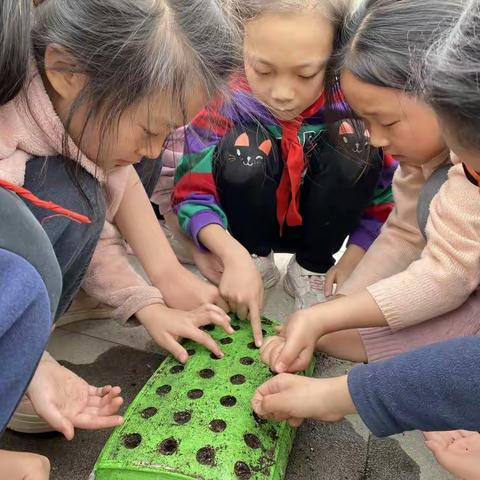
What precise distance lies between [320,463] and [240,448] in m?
0.23

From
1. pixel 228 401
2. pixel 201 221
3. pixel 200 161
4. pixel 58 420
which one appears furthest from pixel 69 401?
pixel 200 161

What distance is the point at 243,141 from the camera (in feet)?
4.91

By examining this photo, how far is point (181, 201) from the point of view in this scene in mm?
1564

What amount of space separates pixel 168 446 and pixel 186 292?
1.47 feet

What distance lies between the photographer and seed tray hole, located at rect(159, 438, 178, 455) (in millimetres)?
923

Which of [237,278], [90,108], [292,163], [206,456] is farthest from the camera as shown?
[292,163]

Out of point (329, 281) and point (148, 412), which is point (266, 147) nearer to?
point (329, 281)

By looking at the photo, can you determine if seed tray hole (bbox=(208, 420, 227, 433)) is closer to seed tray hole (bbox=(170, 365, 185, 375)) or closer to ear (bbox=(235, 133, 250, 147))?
seed tray hole (bbox=(170, 365, 185, 375))

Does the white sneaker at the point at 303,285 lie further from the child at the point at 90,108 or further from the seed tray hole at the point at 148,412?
the seed tray hole at the point at 148,412

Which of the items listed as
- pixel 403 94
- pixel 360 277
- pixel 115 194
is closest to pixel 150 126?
pixel 115 194

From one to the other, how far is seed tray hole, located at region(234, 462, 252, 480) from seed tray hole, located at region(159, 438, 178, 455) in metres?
0.09

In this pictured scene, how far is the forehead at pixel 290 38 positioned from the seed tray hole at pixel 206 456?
2.65 ft

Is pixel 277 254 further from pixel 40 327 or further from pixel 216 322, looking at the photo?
pixel 40 327

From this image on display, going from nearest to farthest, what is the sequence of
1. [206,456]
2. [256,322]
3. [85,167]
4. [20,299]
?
1. [20,299]
2. [206,456]
3. [85,167]
4. [256,322]
